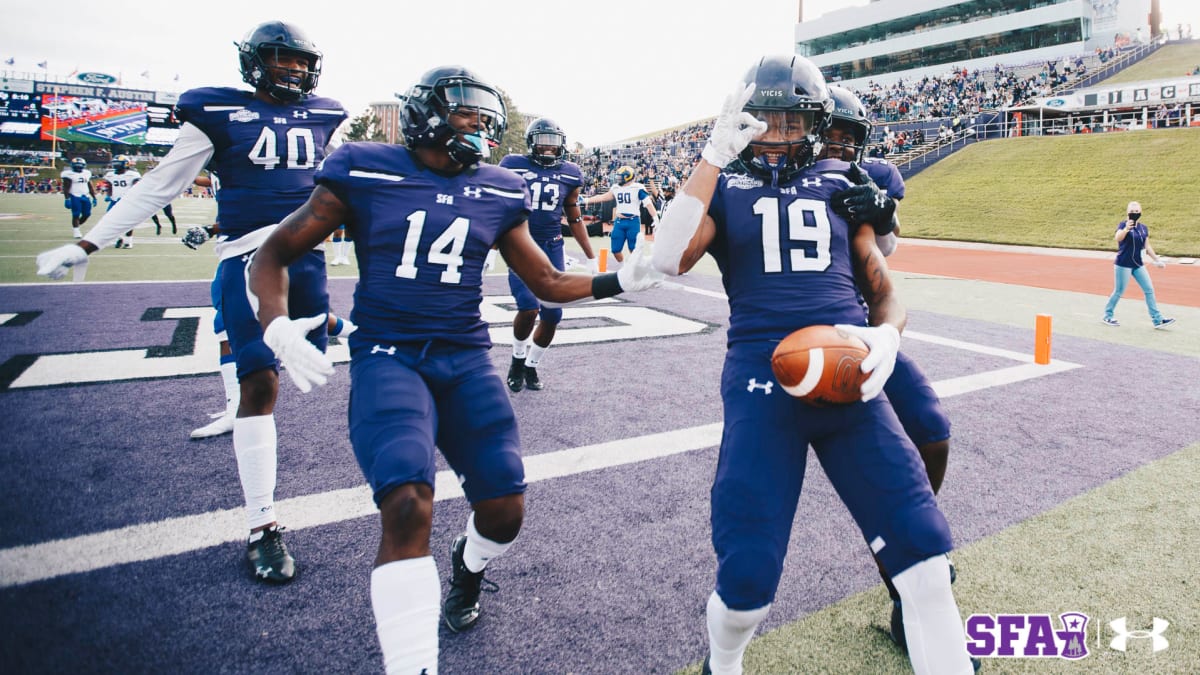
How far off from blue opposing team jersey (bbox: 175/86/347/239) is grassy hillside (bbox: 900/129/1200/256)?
2387 centimetres

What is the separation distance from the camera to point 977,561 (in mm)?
3543

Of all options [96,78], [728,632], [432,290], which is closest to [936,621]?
[728,632]

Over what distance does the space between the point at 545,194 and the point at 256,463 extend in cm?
472

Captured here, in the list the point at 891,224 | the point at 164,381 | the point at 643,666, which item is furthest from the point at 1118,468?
the point at 164,381

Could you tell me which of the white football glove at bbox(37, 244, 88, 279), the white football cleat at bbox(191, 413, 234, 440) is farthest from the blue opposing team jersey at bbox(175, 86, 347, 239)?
the white football cleat at bbox(191, 413, 234, 440)

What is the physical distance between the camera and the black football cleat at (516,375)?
682 cm

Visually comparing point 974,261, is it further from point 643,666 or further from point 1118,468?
point 643,666

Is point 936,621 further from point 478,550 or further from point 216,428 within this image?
point 216,428

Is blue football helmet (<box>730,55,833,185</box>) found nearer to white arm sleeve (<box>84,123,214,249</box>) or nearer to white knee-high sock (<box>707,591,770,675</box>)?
white knee-high sock (<box>707,591,770,675</box>)

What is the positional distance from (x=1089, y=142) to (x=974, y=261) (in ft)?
63.7

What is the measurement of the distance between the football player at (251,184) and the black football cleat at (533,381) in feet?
9.67

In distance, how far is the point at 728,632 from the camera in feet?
7.43

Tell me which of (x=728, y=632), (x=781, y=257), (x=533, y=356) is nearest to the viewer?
(x=728, y=632)

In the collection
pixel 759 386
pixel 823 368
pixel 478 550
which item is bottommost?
pixel 478 550
